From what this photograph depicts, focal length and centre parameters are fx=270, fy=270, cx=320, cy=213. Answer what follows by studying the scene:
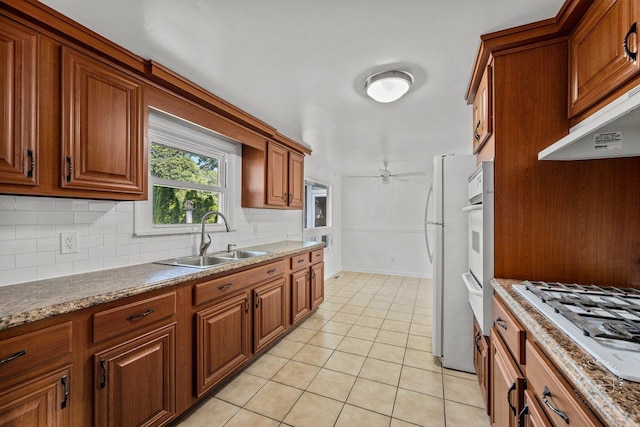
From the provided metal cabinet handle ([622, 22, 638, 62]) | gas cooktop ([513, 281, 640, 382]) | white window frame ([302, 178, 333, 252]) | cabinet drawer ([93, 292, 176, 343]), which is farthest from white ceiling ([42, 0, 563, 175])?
white window frame ([302, 178, 333, 252])

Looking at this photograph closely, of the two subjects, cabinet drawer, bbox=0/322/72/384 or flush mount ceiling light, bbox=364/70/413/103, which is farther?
flush mount ceiling light, bbox=364/70/413/103

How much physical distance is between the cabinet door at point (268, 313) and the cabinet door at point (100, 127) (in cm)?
124

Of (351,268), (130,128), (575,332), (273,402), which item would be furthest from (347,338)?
(351,268)

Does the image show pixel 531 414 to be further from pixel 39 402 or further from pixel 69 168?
pixel 69 168

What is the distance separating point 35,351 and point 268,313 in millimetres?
1582

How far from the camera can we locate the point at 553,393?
78cm

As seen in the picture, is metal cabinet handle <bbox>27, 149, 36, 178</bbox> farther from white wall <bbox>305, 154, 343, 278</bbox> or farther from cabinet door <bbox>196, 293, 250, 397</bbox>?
white wall <bbox>305, 154, 343, 278</bbox>

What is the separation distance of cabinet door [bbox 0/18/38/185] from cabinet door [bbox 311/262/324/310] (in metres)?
2.57

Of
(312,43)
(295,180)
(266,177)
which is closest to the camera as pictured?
(312,43)

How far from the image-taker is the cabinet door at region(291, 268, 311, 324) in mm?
2836

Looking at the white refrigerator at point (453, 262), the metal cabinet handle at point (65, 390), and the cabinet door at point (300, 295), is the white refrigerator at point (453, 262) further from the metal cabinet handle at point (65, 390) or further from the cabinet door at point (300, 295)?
the metal cabinet handle at point (65, 390)

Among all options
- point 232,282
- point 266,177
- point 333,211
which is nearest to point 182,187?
point 266,177

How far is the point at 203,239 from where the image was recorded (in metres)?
2.33

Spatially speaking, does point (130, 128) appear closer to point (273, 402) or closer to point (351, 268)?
point (273, 402)
